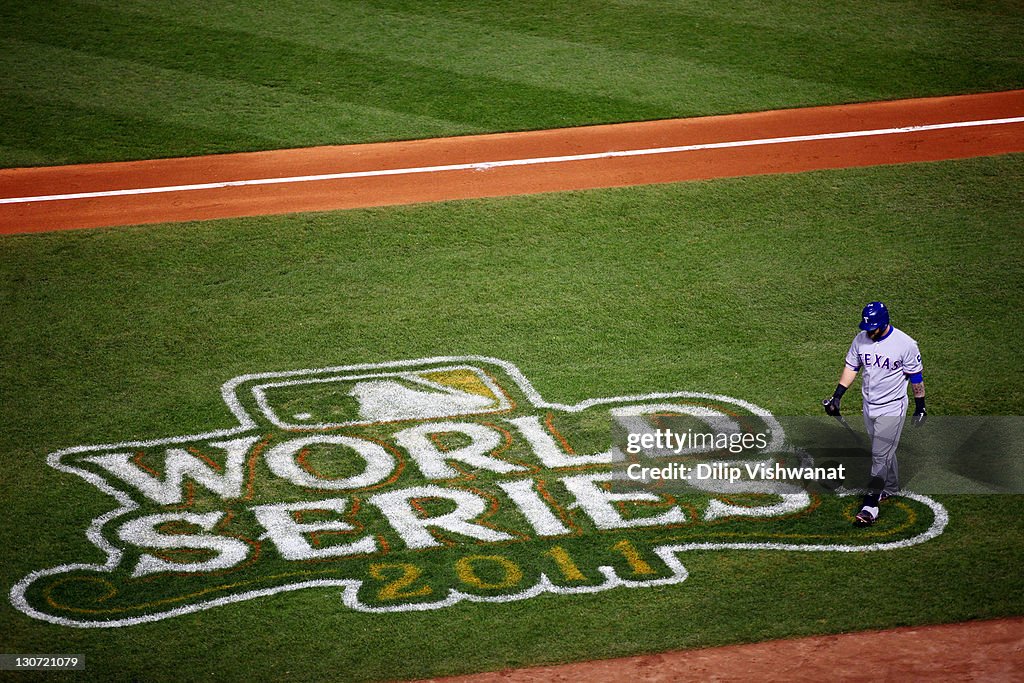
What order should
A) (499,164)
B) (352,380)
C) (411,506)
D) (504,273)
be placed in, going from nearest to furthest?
(411,506), (352,380), (504,273), (499,164)

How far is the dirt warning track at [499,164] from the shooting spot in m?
13.2

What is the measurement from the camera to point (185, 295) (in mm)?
11430

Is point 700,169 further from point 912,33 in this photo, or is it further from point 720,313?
point 912,33

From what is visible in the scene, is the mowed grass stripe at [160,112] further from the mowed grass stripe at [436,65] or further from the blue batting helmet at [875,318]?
the blue batting helmet at [875,318]

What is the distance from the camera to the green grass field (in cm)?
764

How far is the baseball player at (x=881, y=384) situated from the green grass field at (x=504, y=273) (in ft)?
1.99

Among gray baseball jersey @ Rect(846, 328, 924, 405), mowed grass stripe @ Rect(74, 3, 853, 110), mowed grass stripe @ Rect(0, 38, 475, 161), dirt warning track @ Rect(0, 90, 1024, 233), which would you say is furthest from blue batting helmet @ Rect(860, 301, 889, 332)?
mowed grass stripe @ Rect(0, 38, 475, 161)

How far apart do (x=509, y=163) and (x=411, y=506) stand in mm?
6443

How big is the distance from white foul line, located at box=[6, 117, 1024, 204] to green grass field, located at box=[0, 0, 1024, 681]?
0.96m

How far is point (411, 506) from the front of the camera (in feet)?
28.6

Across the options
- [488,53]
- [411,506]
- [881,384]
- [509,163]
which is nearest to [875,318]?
[881,384]

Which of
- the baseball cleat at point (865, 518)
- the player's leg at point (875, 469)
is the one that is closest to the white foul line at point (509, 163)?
the player's leg at point (875, 469)

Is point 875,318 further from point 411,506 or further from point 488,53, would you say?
point 488,53

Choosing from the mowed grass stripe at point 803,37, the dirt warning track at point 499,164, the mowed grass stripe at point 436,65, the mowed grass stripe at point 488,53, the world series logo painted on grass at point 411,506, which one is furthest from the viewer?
the mowed grass stripe at point 803,37
